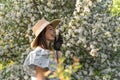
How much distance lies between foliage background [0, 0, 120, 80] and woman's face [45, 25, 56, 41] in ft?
6.27

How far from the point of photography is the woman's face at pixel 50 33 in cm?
365

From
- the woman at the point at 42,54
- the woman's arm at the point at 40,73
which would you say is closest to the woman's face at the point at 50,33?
the woman at the point at 42,54

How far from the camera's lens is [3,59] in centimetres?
651

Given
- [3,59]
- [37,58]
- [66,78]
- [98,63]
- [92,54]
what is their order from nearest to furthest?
[66,78]
[37,58]
[92,54]
[98,63]
[3,59]

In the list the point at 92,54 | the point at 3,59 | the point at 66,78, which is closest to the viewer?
the point at 66,78

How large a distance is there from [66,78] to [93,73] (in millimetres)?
4398

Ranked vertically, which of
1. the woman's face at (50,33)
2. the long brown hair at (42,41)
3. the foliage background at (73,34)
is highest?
the woman's face at (50,33)

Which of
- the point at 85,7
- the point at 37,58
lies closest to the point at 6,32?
the point at 85,7

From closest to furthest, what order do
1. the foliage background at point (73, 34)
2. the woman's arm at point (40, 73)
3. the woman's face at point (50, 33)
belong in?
the woman's arm at point (40, 73), the woman's face at point (50, 33), the foliage background at point (73, 34)

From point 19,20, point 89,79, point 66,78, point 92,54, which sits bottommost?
point 89,79

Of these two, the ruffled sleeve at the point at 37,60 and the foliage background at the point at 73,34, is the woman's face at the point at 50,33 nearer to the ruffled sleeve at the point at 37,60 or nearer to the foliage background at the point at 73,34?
the ruffled sleeve at the point at 37,60

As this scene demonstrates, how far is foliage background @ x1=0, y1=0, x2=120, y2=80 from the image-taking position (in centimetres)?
589

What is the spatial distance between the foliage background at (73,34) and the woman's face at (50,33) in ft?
6.27

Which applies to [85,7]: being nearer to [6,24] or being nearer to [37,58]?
[6,24]
